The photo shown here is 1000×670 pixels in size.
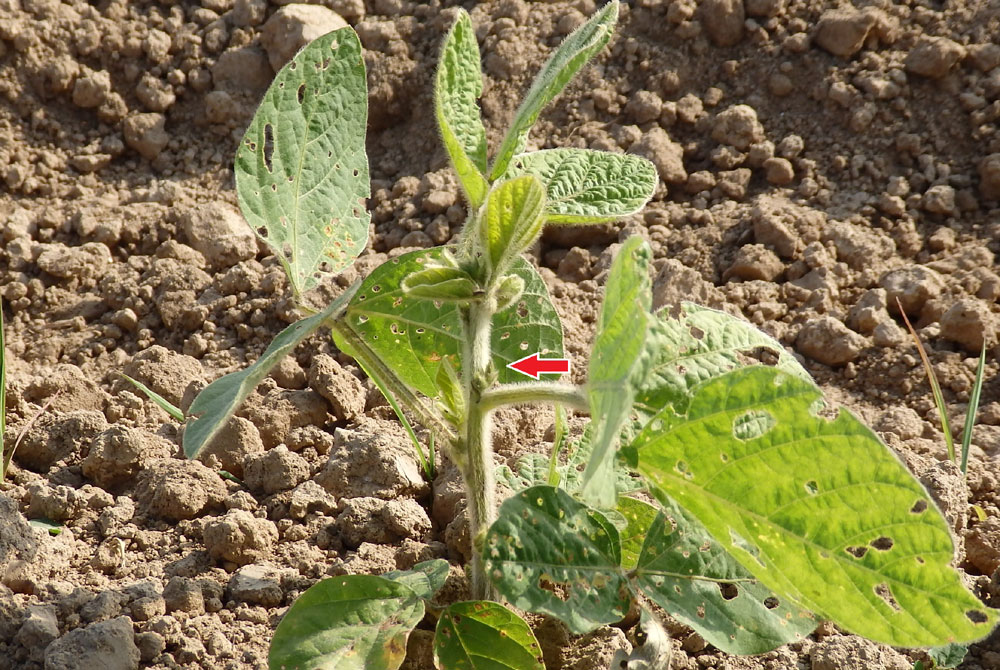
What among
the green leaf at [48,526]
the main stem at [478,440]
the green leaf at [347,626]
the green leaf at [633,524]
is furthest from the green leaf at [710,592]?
the green leaf at [48,526]

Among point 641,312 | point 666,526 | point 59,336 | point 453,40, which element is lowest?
point 59,336

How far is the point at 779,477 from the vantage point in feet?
4.07

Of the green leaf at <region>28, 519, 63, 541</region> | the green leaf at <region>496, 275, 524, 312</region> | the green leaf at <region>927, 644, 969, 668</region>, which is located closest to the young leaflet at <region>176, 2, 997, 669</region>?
the green leaf at <region>496, 275, 524, 312</region>

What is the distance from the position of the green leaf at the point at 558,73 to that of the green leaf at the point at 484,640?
2.19 ft

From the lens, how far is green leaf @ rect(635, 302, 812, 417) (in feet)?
4.42

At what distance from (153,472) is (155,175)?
138 cm

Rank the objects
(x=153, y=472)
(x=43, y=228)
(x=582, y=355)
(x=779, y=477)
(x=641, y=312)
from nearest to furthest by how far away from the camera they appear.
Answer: (x=641, y=312)
(x=779, y=477)
(x=153, y=472)
(x=582, y=355)
(x=43, y=228)

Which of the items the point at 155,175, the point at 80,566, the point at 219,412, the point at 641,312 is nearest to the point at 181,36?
the point at 155,175

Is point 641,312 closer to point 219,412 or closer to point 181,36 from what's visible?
point 219,412

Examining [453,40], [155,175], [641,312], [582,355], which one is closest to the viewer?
[641,312]

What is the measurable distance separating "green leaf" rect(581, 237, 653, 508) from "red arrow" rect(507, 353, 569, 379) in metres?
0.63

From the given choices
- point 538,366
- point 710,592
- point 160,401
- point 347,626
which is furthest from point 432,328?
point 160,401

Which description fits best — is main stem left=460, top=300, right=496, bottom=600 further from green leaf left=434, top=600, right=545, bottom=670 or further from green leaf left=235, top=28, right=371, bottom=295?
green leaf left=235, top=28, right=371, bottom=295

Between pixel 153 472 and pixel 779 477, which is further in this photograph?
pixel 153 472
